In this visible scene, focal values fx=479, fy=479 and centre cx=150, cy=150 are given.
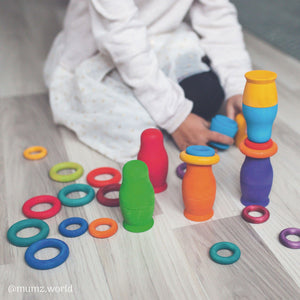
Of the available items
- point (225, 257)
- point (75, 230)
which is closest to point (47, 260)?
point (75, 230)

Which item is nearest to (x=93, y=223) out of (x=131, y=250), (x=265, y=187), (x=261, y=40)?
(x=131, y=250)

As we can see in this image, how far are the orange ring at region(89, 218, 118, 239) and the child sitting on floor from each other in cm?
27

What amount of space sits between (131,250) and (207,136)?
397 millimetres

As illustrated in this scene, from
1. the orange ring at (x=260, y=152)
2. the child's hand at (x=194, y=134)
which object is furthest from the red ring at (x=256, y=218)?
the child's hand at (x=194, y=134)

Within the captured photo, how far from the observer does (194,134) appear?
3.92 feet

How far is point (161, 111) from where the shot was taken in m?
1.21

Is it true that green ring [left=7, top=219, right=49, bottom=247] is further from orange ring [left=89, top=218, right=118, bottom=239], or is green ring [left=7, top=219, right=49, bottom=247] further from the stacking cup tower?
the stacking cup tower

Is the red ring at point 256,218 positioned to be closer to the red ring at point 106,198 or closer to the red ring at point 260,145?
the red ring at point 260,145

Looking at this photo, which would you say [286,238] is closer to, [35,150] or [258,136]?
[258,136]

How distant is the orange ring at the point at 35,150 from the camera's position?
4.05 feet

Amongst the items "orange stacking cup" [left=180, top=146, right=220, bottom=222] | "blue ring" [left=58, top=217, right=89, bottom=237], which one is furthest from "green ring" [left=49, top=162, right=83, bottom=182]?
"orange stacking cup" [left=180, top=146, right=220, bottom=222]

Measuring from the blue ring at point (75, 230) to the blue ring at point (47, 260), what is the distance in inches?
1.5

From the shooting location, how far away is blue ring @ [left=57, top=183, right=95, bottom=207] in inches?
40.7

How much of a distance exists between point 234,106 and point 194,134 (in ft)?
0.54
